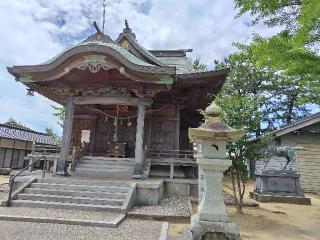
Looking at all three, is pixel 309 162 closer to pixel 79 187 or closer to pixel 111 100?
pixel 111 100

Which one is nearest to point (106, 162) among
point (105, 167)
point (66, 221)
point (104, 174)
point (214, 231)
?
point (105, 167)

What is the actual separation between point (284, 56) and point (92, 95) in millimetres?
9391

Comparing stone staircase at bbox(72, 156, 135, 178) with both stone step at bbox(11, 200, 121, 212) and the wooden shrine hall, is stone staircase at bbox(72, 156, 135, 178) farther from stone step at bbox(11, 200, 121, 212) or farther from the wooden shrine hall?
stone step at bbox(11, 200, 121, 212)

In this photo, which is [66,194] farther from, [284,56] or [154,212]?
[284,56]

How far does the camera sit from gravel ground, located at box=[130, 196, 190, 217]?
8403 mm

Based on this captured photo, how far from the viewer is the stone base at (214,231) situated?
552cm

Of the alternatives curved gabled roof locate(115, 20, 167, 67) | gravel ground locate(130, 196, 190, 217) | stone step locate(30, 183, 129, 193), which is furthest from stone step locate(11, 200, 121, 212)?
curved gabled roof locate(115, 20, 167, 67)

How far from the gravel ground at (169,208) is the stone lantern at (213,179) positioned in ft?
8.23

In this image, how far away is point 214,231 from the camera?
5543 millimetres

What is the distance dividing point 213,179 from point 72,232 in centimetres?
340

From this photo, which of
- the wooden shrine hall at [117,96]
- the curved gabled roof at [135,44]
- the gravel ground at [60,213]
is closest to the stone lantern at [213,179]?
the gravel ground at [60,213]

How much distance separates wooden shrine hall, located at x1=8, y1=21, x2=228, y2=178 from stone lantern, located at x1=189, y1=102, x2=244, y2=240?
5.55 meters

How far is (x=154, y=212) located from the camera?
8461 mm

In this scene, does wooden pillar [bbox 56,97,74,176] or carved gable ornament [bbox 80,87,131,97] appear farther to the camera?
carved gable ornament [bbox 80,87,131,97]
